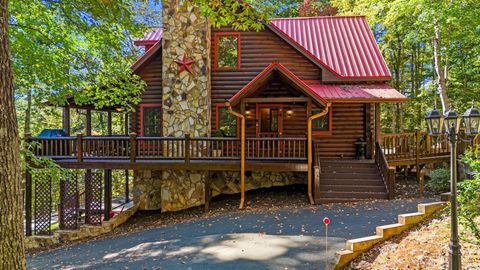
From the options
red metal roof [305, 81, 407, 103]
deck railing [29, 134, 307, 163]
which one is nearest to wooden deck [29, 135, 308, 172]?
deck railing [29, 134, 307, 163]

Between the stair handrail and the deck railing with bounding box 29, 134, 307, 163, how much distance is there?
2773 mm

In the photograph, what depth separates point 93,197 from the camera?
11.8 m

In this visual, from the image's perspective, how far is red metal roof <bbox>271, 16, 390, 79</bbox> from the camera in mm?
12883

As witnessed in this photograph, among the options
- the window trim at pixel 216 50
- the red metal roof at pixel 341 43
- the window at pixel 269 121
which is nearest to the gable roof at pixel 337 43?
the red metal roof at pixel 341 43

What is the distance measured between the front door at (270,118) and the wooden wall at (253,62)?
4.58ft

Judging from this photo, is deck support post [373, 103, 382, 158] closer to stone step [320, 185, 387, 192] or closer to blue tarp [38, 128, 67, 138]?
stone step [320, 185, 387, 192]

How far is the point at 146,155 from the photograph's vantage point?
11.2 m

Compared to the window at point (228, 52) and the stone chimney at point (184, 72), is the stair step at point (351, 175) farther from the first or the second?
the window at point (228, 52)

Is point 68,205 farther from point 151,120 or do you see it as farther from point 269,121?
point 269,121

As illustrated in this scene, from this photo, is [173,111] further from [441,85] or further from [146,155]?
[441,85]

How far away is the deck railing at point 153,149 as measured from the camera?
35.1 feet

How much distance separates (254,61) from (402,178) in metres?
8.48

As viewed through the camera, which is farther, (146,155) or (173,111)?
(173,111)

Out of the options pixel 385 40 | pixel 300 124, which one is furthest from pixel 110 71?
pixel 385 40
